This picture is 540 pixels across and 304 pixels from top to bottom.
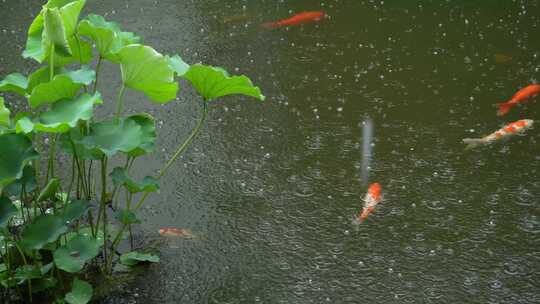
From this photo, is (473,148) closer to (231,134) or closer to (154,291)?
(231,134)

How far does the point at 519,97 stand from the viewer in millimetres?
4141

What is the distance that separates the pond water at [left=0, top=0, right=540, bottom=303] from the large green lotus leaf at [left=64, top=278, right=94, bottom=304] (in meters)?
0.18

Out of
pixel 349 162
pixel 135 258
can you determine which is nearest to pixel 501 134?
pixel 349 162

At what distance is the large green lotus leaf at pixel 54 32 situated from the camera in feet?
8.02

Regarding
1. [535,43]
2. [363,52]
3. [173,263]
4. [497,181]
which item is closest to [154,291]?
[173,263]

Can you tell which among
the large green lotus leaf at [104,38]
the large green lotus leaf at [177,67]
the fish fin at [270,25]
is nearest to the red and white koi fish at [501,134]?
the large green lotus leaf at [177,67]

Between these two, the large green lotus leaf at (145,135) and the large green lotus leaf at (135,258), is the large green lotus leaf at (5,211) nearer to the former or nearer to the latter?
the large green lotus leaf at (145,135)

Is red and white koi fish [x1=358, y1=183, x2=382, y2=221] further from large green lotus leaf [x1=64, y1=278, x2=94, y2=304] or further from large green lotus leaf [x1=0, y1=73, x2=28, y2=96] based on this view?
large green lotus leaf [x1=0, y1=73, x2=28, y2=96]

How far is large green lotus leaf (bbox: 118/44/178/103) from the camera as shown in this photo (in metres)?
2.52

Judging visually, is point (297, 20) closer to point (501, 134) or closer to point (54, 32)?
point (501, 134)

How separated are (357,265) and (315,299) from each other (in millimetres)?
269

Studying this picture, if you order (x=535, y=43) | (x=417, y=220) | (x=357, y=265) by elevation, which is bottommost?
(x=357, y=265)

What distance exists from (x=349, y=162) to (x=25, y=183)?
1631mm

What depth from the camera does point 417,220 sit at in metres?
3.19
